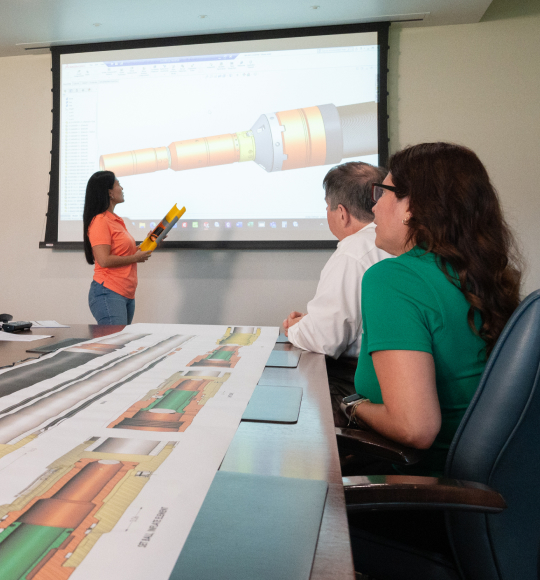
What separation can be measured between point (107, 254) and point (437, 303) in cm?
203

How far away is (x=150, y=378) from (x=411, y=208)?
2.06 ft

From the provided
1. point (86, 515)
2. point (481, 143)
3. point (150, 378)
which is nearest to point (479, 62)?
point (481, 143)

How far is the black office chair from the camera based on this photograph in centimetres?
62

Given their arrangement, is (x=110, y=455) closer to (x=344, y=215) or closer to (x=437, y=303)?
(x=437, y=303)

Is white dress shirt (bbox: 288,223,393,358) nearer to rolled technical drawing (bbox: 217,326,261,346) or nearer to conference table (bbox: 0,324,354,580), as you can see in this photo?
rolled technical drawing (bbox: 217,326,261,346)

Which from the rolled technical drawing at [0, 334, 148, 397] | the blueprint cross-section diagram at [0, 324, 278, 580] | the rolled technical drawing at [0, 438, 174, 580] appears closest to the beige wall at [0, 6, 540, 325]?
the rolled technical drawing at [0, 334, 148, 397]

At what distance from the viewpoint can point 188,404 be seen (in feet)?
2.59

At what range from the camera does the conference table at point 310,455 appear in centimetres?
42

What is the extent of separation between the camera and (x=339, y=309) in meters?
1.36

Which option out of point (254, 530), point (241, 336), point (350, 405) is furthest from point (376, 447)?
point (241, 336)

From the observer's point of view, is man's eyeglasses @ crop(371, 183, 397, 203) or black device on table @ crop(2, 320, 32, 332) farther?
black device on table @ crop(2, 320, 32, 332)

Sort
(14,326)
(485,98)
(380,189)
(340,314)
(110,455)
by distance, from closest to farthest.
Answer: (110,455) < (380,189) < (340,314) < (14,326) < (485,98)

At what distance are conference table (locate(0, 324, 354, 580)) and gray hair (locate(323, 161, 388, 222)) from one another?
2.71 ft

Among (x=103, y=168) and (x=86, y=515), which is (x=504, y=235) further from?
(x=103, y=168)
